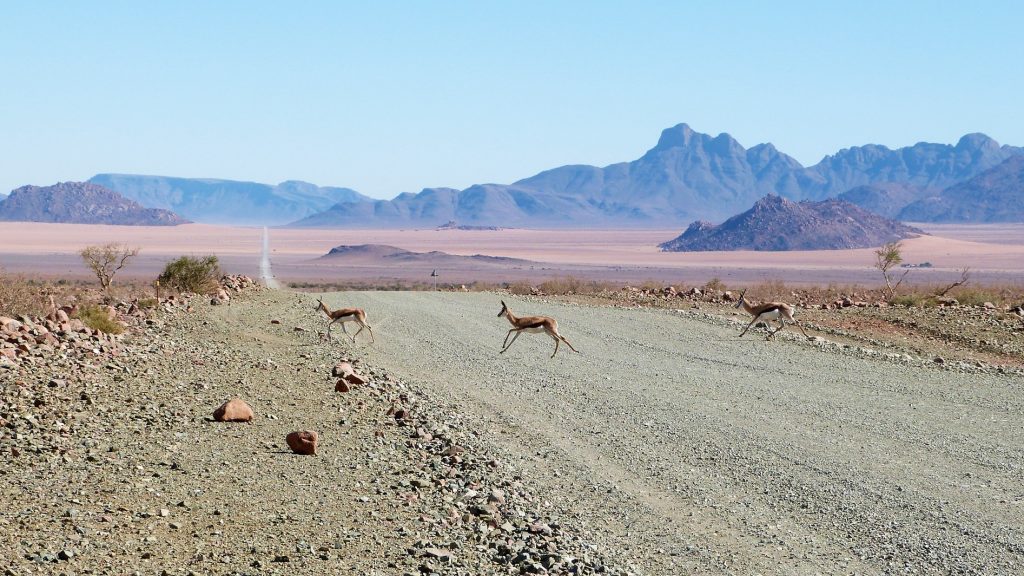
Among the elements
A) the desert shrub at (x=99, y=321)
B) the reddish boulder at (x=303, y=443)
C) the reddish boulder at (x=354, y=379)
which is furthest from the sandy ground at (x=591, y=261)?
the reddish boulder at (x=303, y=443)

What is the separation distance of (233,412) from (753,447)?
216 inches

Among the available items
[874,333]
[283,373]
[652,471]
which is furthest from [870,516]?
[874,333]

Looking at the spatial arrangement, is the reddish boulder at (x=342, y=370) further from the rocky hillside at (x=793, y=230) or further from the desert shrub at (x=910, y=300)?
the rocky hillside at (x=793, y=230)

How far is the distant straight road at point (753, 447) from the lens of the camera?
8.62 metres

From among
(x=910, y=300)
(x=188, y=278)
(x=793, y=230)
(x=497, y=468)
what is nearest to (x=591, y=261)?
(x=793, y=230)

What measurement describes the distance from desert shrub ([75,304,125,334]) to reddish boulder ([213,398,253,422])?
696 cm

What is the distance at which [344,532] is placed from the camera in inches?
315

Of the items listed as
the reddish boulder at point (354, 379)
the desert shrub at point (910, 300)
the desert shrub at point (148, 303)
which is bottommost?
the desert shrub at point (910, 300)

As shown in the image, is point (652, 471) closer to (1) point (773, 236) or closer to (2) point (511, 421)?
(2) point (511, 421)

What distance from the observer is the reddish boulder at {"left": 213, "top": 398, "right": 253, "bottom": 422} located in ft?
37.6

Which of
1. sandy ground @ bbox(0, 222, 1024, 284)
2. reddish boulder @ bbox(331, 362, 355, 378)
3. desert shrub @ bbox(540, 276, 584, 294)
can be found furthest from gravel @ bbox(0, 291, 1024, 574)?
sandy ground @ bbox(0, 222, 1024, 284)

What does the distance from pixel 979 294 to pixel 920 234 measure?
365ft

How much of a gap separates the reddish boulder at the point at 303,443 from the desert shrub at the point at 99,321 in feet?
28.0

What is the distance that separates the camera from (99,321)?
18266mm
